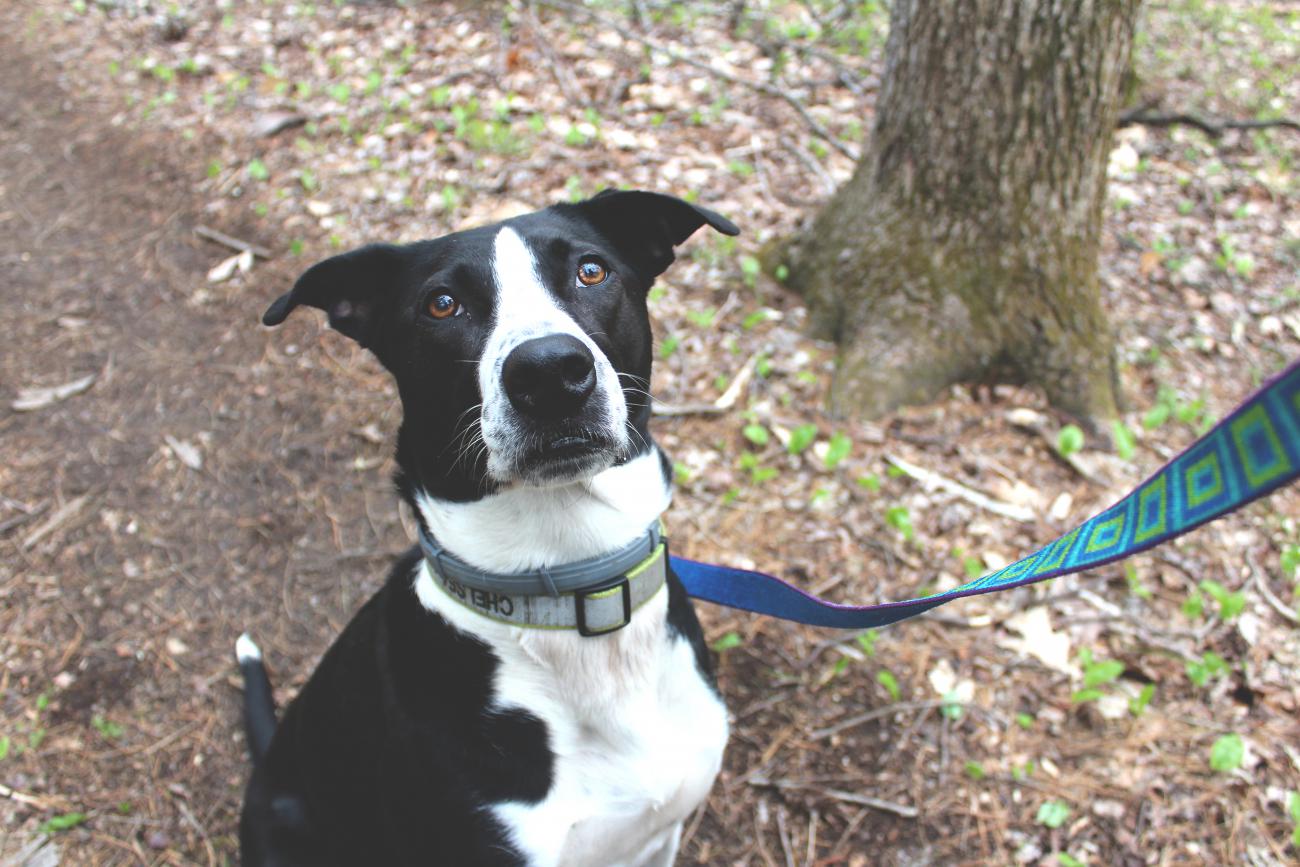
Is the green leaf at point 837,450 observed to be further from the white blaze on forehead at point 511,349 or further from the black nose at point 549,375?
the black nose at point 549,375

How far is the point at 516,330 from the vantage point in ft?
6.49

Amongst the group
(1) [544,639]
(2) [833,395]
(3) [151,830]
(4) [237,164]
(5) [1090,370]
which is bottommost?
(3) [151,830]

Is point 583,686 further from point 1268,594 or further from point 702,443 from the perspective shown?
point 1268,594

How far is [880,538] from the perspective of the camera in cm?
366

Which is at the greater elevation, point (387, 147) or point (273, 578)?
point (387, 147)

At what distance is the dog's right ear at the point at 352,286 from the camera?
231 centimetres

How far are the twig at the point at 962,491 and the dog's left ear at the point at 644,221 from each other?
171 centimetres

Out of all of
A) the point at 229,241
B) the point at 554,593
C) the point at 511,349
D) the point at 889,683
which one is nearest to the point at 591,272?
the point at 511,349

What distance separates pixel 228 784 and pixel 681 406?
2.40 meters

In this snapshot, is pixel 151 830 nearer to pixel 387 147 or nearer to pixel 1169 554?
pixel 1169 554

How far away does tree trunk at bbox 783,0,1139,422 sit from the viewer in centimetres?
349

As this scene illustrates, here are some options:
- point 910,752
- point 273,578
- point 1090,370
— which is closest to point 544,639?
point 910,752

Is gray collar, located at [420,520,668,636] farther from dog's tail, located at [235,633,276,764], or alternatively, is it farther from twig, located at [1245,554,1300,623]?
twig, located at [1245,554,1300,623]

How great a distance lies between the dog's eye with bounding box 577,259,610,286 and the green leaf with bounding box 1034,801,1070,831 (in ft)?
7.17
